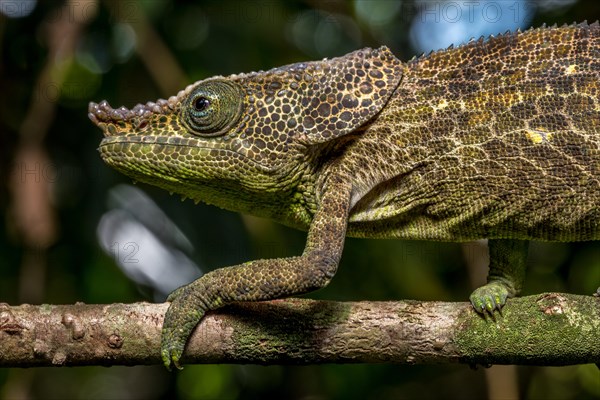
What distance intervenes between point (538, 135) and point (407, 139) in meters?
0.59

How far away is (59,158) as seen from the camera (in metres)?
6.12

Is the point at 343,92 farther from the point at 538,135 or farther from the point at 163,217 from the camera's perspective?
the point at 163,217

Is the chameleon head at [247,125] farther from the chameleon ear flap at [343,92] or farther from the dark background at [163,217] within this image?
the dark background at [163,217]

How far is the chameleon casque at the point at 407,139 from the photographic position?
3504mm

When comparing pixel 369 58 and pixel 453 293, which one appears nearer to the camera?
pixel 369 58

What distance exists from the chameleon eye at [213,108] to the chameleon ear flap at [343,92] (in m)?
0.32

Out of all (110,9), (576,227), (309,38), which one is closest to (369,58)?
(576,227)

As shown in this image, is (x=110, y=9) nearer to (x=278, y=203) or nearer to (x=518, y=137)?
(x=278, y=203)

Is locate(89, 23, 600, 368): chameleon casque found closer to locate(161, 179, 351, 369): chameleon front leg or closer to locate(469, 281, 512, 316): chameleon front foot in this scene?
locate(469, 281, 512, 316): chameleon front foot

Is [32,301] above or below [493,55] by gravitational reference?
below

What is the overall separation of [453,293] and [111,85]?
3.33m

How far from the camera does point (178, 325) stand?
3.14m

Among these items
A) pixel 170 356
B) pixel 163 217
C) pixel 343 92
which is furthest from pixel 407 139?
pixel 163 217

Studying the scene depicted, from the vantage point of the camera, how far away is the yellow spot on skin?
348 centimetres
